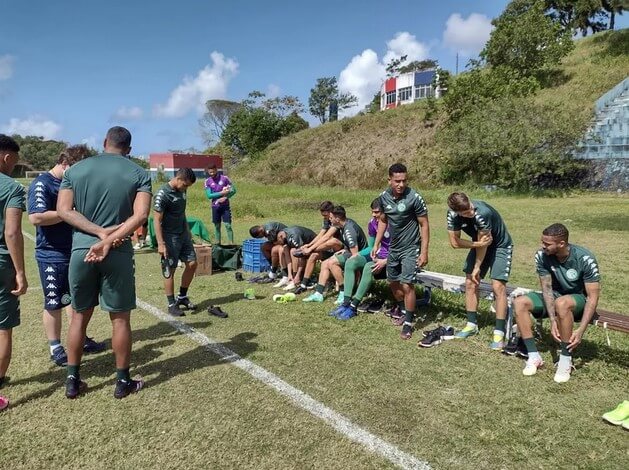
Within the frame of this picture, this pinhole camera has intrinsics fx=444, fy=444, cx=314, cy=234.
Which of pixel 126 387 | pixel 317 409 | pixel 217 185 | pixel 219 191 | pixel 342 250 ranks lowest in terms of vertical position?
pixel 317 409

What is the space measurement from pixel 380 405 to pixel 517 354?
1.77m

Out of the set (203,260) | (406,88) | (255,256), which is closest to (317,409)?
(255,256)

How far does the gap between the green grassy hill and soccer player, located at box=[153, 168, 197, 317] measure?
2376 cm

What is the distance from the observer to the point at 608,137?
21.7 meters

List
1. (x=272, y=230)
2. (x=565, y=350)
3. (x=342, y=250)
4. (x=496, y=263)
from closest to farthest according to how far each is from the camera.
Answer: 1. (x=565, y=350)
2. (x=496, y=263)
3. (x=342, y=250)
4. (x=272, y=230)

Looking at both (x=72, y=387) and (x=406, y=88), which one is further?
(x=406, y=88)

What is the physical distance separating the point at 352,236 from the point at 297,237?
1468 millimetres

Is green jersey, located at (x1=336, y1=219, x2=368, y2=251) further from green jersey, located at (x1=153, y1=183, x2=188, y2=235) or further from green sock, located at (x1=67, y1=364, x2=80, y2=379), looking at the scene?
green sock, located at (x1=67, y1=364, x2=80, y2=379)

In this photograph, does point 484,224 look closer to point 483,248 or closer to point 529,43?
point 483,248

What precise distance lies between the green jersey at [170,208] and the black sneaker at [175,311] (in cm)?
102

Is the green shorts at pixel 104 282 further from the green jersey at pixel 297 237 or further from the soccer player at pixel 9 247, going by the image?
the green jersey at pixel 297 237

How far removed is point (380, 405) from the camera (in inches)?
142

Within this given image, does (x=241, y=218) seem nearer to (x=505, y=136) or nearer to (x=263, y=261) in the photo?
(x=263, y=261)

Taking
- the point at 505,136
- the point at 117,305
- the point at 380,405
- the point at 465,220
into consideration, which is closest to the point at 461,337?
the point at 465,220
